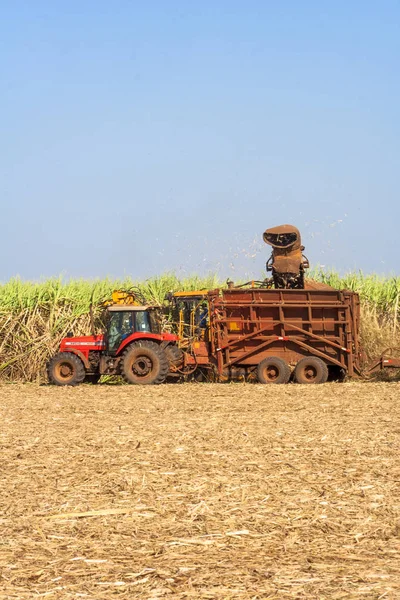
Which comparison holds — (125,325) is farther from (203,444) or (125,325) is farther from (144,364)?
(203,444)

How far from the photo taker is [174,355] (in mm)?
19469

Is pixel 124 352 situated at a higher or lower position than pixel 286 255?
lower

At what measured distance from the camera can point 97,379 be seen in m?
21.1

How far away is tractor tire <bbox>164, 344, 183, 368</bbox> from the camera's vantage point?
19484mm

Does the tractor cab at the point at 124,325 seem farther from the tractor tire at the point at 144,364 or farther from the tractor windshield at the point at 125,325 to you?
the tractor tire at the point at 144,364

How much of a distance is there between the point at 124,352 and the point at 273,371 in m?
3.31

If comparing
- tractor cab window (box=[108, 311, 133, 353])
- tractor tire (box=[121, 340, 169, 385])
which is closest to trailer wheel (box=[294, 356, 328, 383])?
tractor tire (box=[121, 340, 169, 385])

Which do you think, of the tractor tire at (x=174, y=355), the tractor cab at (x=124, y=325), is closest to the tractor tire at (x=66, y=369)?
the tractor cab at (x=124, y=325)

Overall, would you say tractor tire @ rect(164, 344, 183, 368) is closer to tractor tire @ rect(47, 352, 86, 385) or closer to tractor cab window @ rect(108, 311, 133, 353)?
tractor cab window @ rect(108, 311, 133, 353)

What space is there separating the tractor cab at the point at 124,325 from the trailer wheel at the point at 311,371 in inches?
131

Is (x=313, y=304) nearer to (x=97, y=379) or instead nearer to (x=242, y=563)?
(x=97, y=379)

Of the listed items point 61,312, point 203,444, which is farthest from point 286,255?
point 203,444

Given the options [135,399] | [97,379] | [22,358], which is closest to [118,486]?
[135,399]

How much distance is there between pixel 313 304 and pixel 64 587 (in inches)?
554
